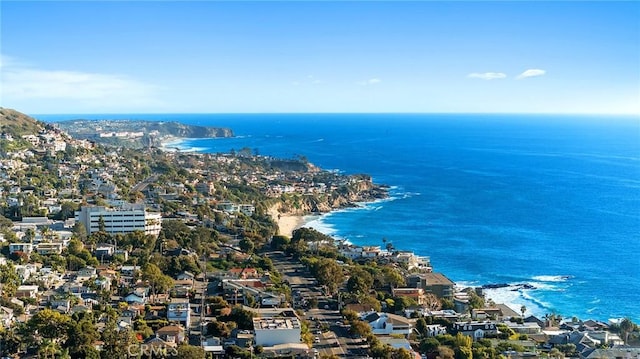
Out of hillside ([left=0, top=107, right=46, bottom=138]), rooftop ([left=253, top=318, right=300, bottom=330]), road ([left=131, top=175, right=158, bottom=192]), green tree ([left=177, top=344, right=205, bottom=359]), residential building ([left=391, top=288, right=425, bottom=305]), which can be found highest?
hillside ([left=0, top=107, right=46, bottom=138])

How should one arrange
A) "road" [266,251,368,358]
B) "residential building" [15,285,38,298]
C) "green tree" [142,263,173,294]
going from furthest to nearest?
1. "green tree" [142,263,173,294]
2. "residential building" [15,285,38,298]
3. "road" [266,251,368,358]

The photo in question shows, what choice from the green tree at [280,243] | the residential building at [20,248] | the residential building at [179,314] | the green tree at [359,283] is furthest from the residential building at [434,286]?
the residential building at [20,248]

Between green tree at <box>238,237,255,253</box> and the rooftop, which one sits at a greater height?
the rooftop

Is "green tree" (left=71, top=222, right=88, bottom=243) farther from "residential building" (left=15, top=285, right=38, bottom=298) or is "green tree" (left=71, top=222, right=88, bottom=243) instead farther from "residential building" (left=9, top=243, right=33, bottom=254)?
"residential building" (left=15, top=285, right=38, bottom=298)

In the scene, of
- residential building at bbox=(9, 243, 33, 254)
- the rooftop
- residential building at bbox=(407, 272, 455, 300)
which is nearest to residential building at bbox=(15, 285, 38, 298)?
residential building at bbox=(9, 243, 33, 254)

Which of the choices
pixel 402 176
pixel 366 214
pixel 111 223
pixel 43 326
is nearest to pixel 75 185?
pixel 111 223

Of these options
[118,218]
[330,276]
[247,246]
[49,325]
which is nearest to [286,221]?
[247,246]

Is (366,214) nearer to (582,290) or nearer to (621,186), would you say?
(582,290)
